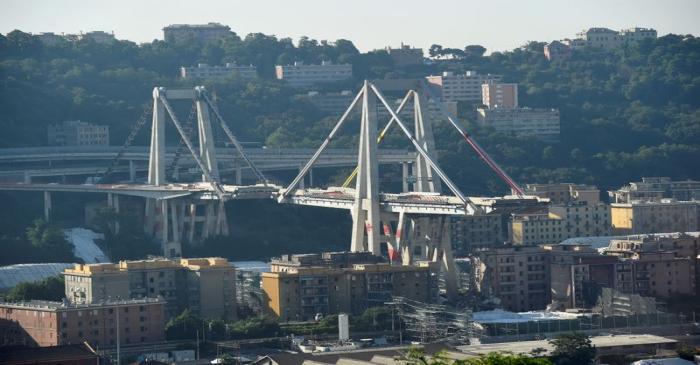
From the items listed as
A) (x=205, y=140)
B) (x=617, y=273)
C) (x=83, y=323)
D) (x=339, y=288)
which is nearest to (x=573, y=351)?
(x=83, y=323)

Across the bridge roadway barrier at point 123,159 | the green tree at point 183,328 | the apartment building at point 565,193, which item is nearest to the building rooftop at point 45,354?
the green tree at point 183,328

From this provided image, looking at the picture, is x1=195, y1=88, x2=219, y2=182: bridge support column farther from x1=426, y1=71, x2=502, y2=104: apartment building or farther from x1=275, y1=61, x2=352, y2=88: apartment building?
x1=426, y1=71, x2=502, y2=104: apartment building

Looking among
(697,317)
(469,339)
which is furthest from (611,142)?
(469,339)

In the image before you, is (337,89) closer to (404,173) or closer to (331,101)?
(331,101)

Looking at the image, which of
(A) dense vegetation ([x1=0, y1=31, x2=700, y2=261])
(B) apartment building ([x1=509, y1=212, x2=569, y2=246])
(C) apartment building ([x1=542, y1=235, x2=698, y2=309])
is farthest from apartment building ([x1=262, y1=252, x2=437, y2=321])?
(A) dense vegetation ([x1=0, y1=31, x2=700, y2=261])

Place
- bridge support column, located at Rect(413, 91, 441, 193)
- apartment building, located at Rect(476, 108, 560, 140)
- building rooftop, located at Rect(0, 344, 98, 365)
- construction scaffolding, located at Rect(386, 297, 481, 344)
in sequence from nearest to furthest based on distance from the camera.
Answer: building rooftop, located at Rect(0, 344, 98, 365)
construction scaffolding, located at Rect(386, 297, 481, 344)
bridge support column, located at Rect(413, 91, 441, 193)
apartment building, located at Rect(476, 108, 560, 140)

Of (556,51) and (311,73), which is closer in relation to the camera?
(311,73)

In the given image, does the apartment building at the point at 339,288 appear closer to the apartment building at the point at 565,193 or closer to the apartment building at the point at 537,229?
the apartment building at the point at 537,229

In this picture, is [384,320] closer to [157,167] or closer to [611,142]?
[157,167]
